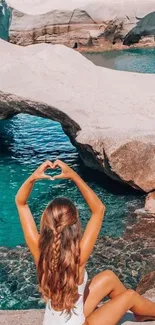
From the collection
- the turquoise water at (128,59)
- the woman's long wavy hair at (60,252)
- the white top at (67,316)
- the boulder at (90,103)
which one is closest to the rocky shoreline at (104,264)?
the boulder at (90,103)

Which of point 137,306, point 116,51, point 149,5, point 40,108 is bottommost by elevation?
point 116,51

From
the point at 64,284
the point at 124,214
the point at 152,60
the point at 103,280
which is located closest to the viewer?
the point at 64,284

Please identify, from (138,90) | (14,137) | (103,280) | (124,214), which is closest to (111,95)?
(138,90)

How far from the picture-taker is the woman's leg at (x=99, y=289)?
12.2 ft

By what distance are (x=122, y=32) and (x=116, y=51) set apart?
4.04ft

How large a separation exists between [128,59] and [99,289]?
2252cm

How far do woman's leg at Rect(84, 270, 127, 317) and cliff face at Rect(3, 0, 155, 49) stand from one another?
26.7 m

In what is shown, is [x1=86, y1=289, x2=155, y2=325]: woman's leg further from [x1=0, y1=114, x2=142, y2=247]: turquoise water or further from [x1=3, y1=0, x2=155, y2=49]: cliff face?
[x1=3, y1=0, x2=155, y2=49]: cliff face

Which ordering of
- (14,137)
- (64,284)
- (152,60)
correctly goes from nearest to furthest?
(64,284), (14,137), (152,60)

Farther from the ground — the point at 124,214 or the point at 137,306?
the point at 137,306

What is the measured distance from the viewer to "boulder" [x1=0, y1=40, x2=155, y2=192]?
853 cm

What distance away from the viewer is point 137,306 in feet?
12.5

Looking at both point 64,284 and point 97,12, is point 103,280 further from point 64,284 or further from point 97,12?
point 97,12

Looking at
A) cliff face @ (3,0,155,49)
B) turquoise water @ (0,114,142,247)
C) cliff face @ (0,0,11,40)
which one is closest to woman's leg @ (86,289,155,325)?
turquoise water @ (0,114,142,247)
